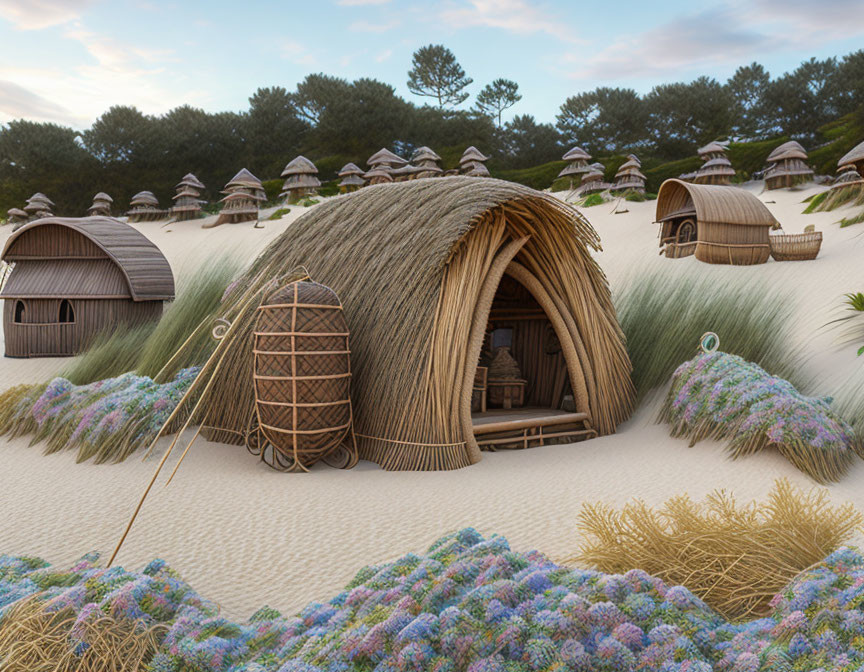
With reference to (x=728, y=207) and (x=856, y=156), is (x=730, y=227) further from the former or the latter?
(x=856, y=156)

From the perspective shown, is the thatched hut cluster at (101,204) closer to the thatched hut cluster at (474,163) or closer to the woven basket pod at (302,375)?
the thatched hut cluster at (474,163)

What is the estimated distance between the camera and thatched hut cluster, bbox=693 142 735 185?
23.5 metres

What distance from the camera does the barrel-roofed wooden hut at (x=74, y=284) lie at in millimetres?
10781

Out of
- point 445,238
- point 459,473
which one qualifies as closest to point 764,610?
point 459,473

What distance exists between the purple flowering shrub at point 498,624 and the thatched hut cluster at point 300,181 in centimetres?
2539

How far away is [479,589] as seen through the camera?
2275 mm

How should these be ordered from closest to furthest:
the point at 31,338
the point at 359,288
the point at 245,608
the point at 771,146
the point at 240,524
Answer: the point at 245,608, the point at 240,524, the point at 359,288, the point at 31,338, the point at 771,146

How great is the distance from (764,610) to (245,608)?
2234 mm

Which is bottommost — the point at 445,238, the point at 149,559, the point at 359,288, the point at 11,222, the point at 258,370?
the point at 149,559

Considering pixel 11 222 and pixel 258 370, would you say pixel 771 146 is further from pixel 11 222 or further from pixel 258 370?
pixel 11 222

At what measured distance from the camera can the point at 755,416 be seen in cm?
494

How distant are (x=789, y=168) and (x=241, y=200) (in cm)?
2110

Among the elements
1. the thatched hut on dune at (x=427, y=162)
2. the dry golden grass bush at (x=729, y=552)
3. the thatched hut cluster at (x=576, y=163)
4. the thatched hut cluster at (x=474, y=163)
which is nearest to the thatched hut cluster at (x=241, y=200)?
the thatched hut on dune at (x=427, y=162)

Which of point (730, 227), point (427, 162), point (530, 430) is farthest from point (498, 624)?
point (427, 162)
